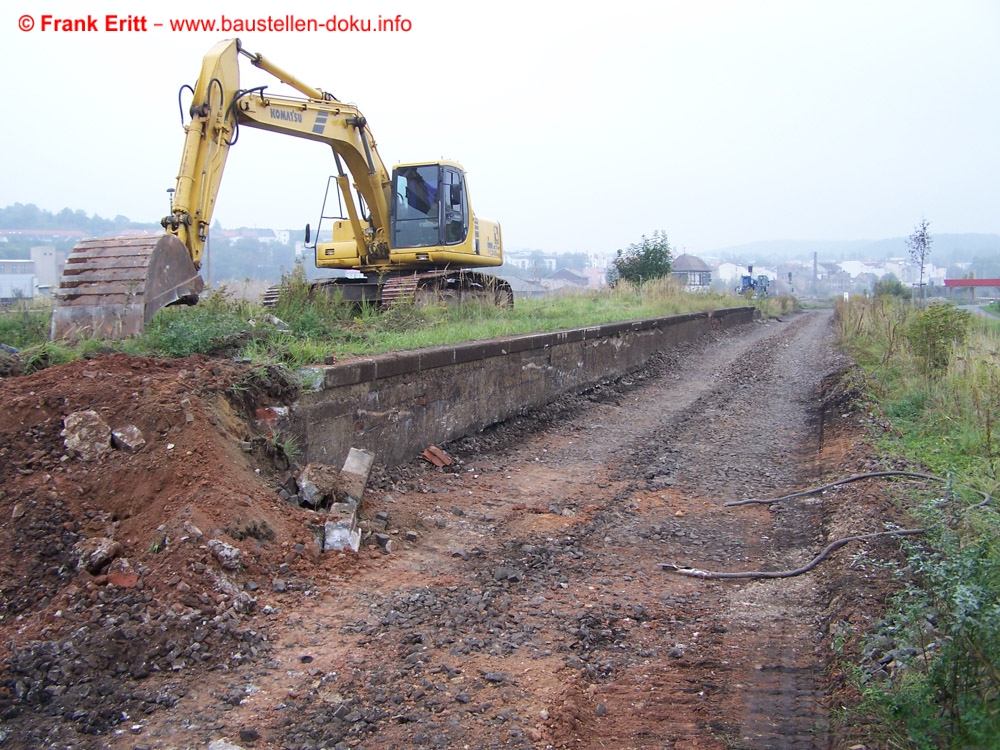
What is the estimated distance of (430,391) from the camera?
711 cm

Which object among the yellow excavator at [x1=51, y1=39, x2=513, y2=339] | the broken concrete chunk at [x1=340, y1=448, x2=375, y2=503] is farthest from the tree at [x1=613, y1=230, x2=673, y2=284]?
the broken concrete chunk at [x1=340, y1=448, x2=375, y2=503]

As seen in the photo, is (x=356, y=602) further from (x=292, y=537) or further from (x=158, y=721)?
(x=158, y=721)

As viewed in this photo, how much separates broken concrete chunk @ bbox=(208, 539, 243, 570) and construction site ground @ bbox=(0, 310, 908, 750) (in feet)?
0.07

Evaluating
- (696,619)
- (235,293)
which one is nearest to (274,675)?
(696,619)

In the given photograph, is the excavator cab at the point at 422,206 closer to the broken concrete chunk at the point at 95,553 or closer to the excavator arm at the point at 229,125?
the excavator arm at the point at 229,125

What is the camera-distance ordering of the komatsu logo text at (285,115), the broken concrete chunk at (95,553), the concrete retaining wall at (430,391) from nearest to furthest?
the broken concrete chunk at (95,553) < the concrete retaining wall at (430,391) < the komatsu logo text at (285,115)

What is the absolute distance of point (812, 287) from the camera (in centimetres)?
11094

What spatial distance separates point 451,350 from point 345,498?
2789 mm

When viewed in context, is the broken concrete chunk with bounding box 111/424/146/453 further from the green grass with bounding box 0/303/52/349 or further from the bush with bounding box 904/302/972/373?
the bush with bounding box 904/302/972/373

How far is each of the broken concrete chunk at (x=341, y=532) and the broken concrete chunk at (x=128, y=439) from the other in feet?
3.68

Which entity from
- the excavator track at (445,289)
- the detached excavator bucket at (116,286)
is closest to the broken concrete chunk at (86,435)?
the detached excavator bucket at (116,286)

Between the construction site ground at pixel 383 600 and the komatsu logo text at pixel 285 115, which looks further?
the komatsu logo text at pixel 285 115

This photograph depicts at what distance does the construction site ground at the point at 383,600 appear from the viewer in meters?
2.88

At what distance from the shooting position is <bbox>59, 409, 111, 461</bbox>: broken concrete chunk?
4262 millimetres
